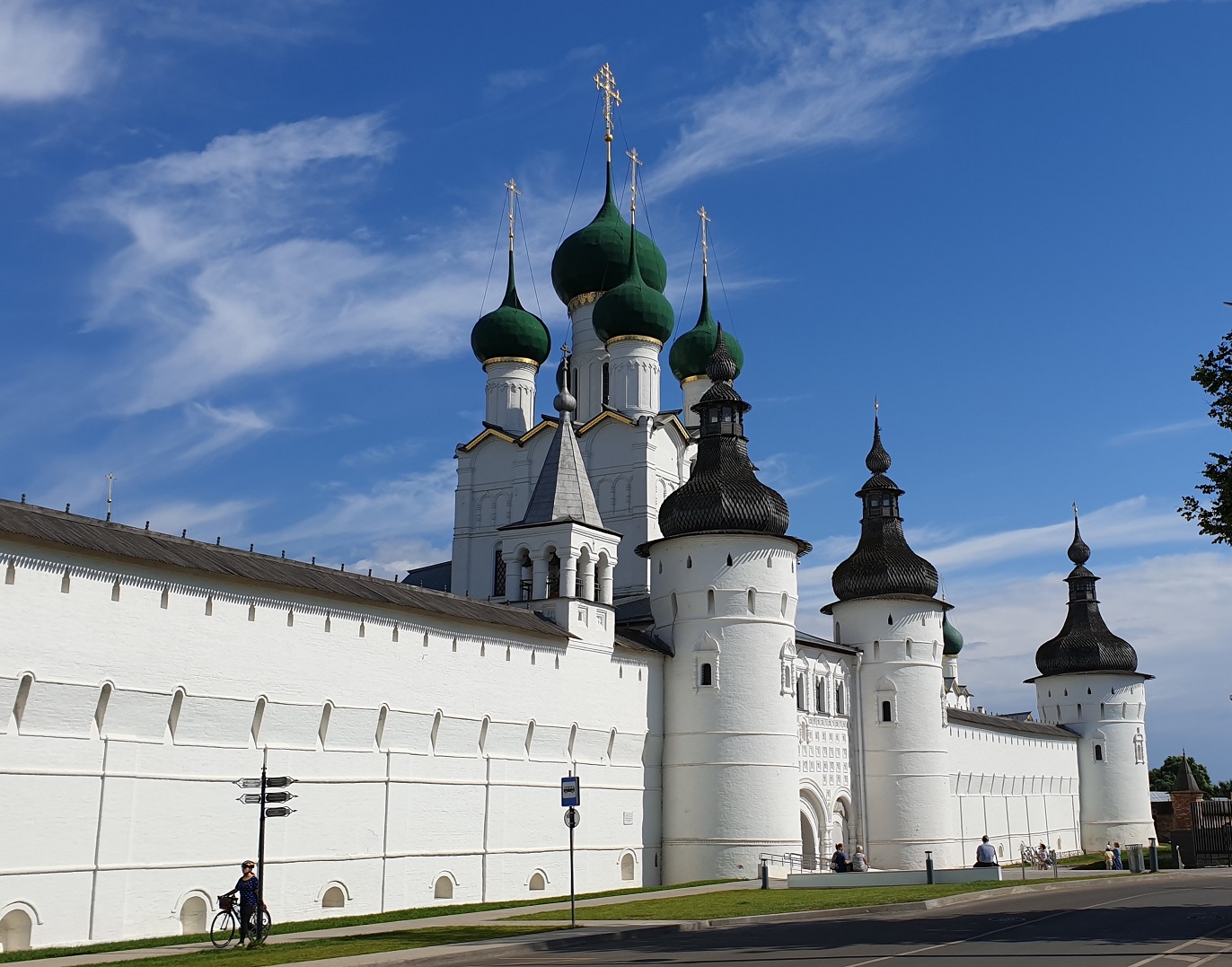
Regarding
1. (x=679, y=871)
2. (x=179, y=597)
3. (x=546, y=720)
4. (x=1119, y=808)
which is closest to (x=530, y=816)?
(x=546, y=720)

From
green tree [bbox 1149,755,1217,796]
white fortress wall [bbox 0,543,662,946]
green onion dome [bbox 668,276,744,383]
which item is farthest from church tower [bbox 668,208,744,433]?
green tree [bbox 1149,755,1217,796]

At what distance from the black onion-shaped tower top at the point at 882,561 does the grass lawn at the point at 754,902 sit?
13.2 meters

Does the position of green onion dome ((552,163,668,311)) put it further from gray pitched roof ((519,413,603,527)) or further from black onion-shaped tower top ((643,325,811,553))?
gray pitched roof ((519,413,603,527))

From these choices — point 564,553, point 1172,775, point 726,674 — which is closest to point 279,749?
point 564,553

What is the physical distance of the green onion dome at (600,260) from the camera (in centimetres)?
3928

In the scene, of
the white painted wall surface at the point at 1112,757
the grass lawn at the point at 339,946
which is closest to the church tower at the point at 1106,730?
the white painted wall surface at the point at 1112,757

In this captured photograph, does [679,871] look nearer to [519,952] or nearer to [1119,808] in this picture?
[519,952]

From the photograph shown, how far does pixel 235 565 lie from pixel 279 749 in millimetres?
2765

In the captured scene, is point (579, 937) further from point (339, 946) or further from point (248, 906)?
point (248, 906)

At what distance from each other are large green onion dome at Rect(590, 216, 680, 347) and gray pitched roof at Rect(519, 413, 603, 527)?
841 centimetres

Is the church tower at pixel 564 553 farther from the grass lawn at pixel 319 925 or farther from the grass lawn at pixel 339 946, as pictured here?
the grass lawn at pixel 339 946

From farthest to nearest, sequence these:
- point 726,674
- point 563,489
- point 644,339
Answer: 1. point 644,339
2. point 726,674
3. point 563,489

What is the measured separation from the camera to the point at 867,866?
109ft

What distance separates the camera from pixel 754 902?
64.1 feet
